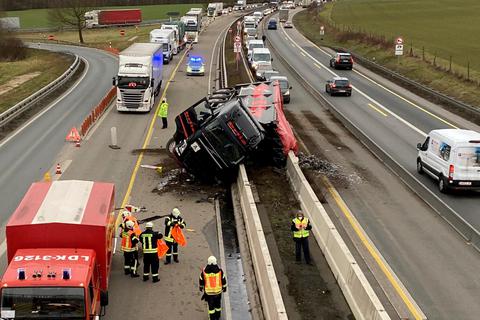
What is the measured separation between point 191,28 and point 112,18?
4012cm

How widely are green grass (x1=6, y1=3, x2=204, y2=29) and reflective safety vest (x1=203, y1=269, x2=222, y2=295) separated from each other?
400ft

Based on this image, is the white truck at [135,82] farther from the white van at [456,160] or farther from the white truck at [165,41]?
the white truck at [165,41]

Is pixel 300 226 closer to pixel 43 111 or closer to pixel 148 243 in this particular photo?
pixel 148 243

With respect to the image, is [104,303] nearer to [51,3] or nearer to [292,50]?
[292,50]

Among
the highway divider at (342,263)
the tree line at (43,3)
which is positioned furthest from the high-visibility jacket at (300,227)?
the tree line at (43,3)

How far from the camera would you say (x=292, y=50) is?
2940 inches

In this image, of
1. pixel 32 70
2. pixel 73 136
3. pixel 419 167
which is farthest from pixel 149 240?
pixel 32 70

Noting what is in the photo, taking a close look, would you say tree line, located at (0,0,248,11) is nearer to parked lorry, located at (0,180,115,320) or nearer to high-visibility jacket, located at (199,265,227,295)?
parked lorry, located at (0,180,115,320)

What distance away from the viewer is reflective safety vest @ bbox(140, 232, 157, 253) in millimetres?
15281

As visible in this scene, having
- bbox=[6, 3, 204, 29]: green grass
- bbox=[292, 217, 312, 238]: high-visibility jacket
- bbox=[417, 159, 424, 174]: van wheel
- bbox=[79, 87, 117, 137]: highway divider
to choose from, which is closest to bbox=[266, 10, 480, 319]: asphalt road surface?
bbox=[417, 159, 424, 174]: van wheel

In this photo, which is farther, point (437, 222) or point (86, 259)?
point (437, 222)

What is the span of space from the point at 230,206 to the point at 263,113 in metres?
5.38

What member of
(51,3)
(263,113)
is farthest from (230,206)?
(51,3)

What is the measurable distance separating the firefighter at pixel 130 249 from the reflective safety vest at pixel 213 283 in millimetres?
2868
